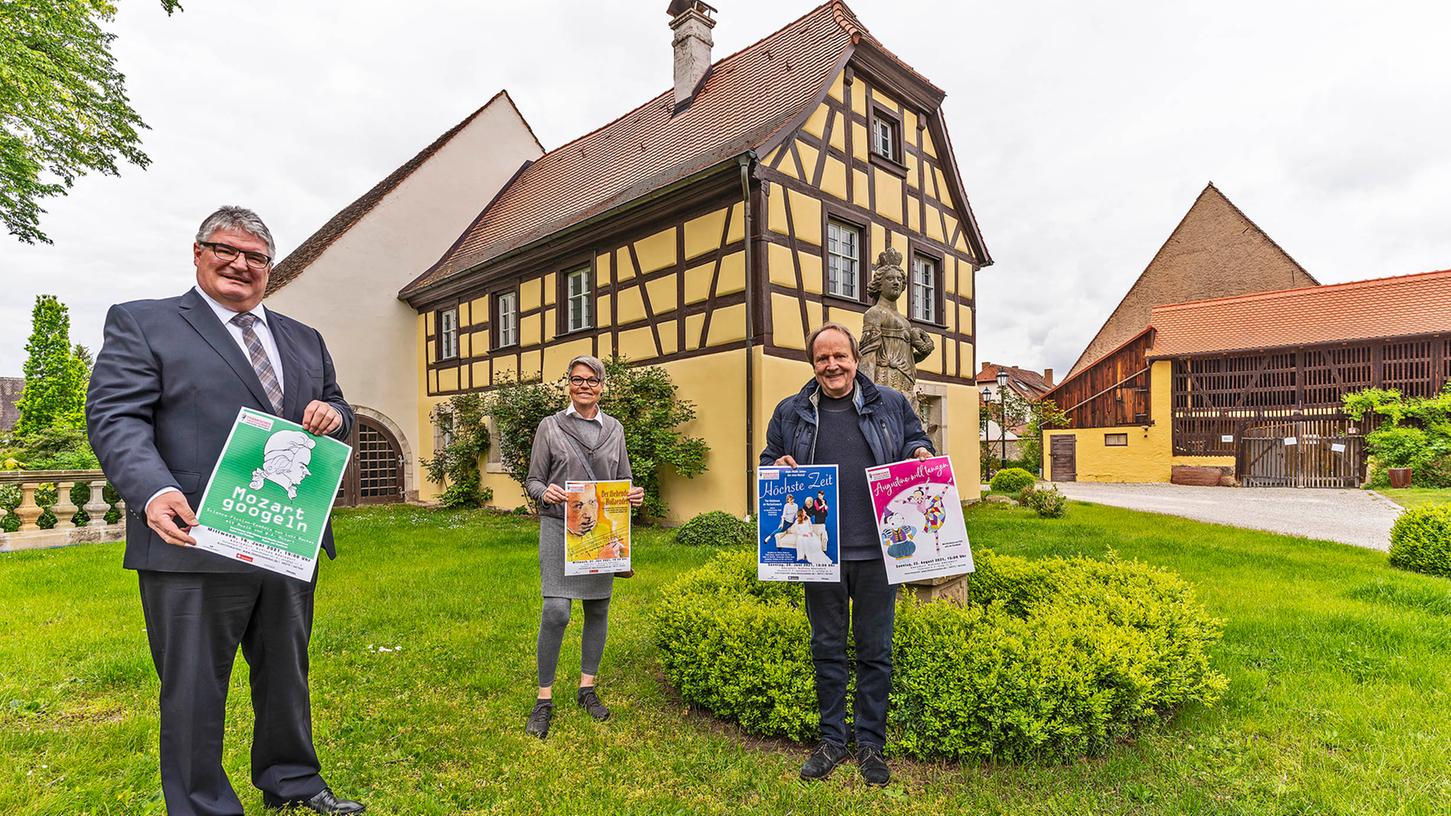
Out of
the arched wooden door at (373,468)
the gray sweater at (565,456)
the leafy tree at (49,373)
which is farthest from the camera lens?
the leafy tree at (49,373)

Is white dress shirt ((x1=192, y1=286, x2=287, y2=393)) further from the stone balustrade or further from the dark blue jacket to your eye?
the stone balustrade

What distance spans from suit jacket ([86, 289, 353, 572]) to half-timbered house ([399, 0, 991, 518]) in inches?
307

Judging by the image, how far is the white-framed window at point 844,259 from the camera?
434 inches

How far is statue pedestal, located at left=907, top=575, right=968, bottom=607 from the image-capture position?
163 inches

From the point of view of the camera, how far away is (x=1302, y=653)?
174 inches

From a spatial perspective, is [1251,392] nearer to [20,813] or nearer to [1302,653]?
[1302,653]

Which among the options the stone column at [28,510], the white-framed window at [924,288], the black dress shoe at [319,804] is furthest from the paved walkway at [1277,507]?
the stone column at [28,510]

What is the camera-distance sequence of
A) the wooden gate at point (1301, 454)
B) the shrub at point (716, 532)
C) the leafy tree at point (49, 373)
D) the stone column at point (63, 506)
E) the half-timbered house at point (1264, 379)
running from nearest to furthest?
the shrub at point (716, 532)
the stone column at point (63, 506)
the wooden gate at point (1301, 454)
the half-timbered house at point (1264, 379)
the leafy tree at point (49, 373)

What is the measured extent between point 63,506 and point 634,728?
1075 cm

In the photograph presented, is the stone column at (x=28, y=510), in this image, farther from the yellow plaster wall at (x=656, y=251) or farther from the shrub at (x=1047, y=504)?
the shrub at (x=1047, y=504)

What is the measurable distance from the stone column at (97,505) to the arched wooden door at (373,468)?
5.56 meters

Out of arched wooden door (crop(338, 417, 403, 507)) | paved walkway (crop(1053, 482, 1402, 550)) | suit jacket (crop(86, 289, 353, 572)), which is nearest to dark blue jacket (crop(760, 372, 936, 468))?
suit jacket (crop(86, 289, 353, 572))

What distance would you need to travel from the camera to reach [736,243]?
10.0 meters

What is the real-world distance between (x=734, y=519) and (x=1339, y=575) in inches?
254
